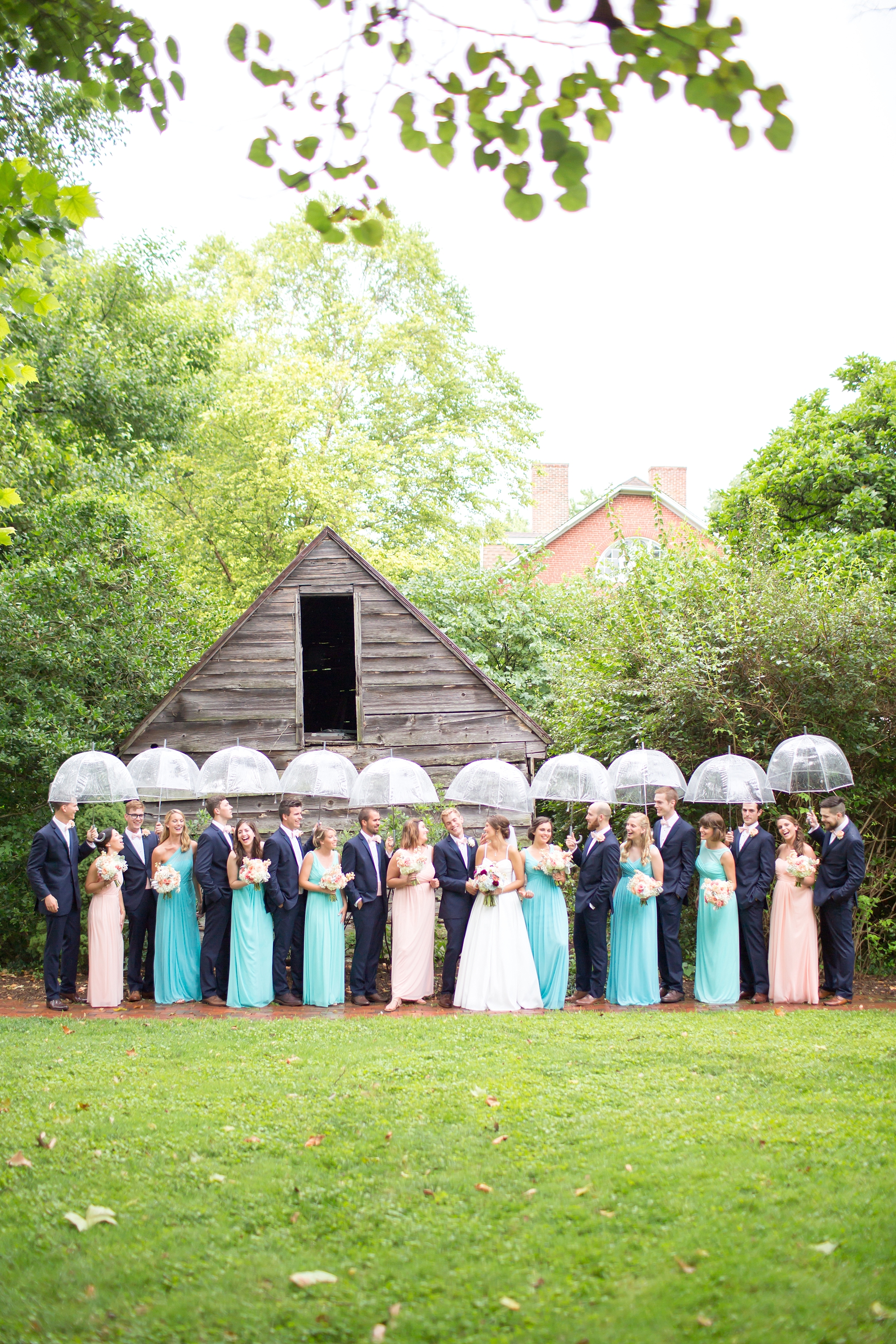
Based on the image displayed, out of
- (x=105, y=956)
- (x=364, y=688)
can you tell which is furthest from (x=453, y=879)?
(x=364, y=688)

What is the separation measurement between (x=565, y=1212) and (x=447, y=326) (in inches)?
1277

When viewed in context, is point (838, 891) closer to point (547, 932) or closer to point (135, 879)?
point (547, 932)

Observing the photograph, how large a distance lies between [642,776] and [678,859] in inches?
39.8

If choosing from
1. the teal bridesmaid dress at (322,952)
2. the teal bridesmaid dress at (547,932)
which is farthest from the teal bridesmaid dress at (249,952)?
the teal bridesmaid dress at (547,932)

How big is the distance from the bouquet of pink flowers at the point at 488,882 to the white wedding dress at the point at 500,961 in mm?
41

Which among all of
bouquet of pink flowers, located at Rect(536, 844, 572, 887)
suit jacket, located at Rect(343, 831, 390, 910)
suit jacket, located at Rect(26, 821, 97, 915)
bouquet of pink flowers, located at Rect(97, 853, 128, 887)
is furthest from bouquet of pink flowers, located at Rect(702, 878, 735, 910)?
suit jacket, located at Rect(26, 821, 97, 915)

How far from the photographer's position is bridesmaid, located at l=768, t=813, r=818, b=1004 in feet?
35.9

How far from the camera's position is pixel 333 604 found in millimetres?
18594

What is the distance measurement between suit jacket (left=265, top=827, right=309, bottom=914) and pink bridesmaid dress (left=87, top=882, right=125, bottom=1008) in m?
1.58

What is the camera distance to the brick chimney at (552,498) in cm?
4228

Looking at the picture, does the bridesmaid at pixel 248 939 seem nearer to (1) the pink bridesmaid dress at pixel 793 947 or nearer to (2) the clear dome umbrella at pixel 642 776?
(2) the clear dome umbrella at pixel 642 776

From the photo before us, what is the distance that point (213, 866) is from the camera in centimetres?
1117

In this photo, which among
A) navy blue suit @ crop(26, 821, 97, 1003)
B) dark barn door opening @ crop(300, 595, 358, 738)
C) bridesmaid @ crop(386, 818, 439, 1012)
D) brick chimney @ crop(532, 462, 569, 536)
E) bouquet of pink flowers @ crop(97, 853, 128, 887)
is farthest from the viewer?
brick chimney @ crop(532, 462, 569, 536)

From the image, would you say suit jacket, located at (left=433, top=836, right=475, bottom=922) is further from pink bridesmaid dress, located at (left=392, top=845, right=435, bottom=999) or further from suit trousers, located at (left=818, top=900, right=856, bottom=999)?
suit trousers, located at (left=818, top=900, right=856, bottom=999)
